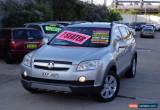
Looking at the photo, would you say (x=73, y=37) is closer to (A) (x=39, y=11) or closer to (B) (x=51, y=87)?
(B) (x=51, y=87)

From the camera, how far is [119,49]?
8844mm

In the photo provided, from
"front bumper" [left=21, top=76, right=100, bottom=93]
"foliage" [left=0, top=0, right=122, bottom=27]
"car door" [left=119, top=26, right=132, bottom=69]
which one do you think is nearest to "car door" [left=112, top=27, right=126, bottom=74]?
"car door" [left=119, top=26, right=132, bottom=69]

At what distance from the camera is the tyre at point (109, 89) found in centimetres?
758

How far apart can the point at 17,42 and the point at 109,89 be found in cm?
665

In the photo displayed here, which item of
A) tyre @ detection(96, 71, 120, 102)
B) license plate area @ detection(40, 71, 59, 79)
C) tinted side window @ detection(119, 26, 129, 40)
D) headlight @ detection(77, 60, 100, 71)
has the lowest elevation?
tyre @ detection(96, 71, 120, 102)

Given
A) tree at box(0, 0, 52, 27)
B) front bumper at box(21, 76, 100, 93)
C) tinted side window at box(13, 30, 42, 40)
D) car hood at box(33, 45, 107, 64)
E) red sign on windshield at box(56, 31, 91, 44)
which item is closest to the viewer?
front bumper at box(21, 76, 100, 93)

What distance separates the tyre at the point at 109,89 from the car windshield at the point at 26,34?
669cm

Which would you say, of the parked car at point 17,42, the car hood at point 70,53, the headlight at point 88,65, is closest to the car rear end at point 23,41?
the parked car at point 17,42

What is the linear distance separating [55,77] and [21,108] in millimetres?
886

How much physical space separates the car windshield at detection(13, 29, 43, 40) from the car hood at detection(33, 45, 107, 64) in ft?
20.0

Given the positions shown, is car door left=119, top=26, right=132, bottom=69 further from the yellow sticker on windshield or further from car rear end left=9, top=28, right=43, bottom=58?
car rear end left=9, top=28, right=43, bottom=58

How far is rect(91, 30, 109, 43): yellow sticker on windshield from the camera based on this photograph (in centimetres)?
842

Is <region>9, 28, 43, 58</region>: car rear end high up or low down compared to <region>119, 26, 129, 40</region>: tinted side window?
down

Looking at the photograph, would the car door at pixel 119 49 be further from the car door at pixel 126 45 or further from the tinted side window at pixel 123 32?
the tinted side window at pixel 123 32
